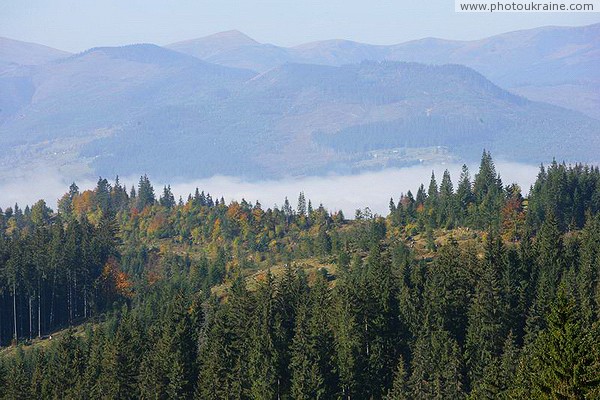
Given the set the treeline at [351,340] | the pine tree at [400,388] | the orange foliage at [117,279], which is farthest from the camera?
the orange foliage at [117,279]

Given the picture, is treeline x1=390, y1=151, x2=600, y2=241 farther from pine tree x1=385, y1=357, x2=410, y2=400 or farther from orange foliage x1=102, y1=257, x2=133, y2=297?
pine tree x1=385, y1=357, x2=410, y2=400

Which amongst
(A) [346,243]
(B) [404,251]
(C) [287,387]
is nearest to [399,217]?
(A) [346,243]

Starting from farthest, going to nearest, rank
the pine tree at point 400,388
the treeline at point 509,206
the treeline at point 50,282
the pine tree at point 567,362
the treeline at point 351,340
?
the treeline at point 509,206
the treeline at point 50,282
the treeline at point 351,340
the pine tree at point 400,388
the pine tree at point 567,362

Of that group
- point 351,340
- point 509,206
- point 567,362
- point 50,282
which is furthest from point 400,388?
point 50,282

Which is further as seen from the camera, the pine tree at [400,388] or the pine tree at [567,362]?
the pine tree at [400,388]

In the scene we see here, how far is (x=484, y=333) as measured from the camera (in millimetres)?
97438

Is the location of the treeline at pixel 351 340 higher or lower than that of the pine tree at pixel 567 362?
lower

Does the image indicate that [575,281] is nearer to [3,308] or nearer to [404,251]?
[404,251]

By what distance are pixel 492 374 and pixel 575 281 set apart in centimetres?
3208

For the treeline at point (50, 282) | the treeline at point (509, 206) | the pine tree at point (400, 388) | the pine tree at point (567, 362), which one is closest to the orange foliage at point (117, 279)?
the treeline at point (50, 282)

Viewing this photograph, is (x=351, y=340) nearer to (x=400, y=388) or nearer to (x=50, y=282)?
(x=400, y=388)

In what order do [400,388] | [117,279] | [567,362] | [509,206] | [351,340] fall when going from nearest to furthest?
1. [567,362]
2. [400,388]
3. [351,340]
4. [509,206]
5. [117,279]

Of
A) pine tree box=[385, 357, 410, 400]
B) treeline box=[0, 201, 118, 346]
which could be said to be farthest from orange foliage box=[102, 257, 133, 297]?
pine tree box=[385, 357, 410, 400]

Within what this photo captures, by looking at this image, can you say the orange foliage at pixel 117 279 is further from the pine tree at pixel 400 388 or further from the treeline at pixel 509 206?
the pine tree at pixel 400 388
